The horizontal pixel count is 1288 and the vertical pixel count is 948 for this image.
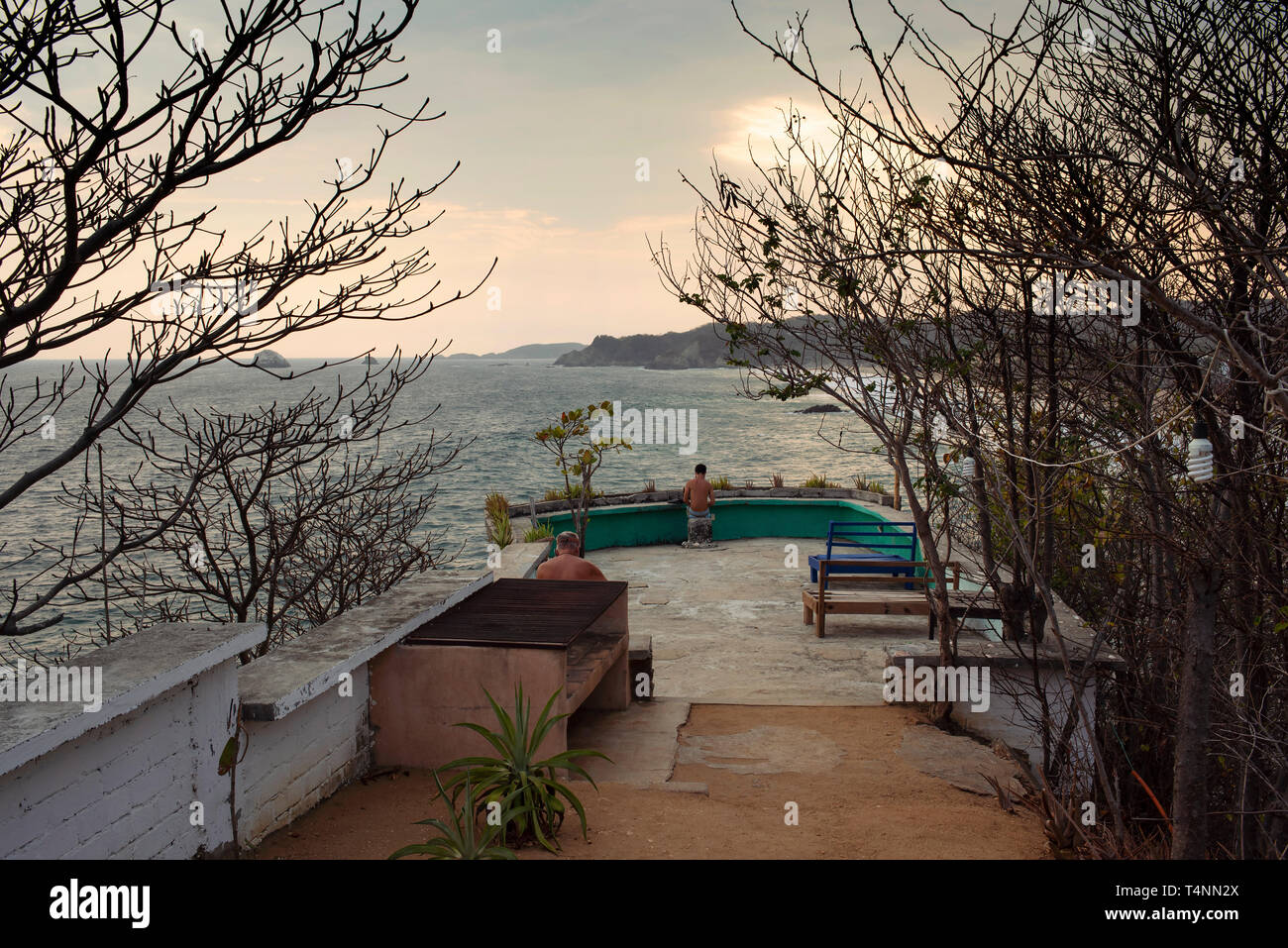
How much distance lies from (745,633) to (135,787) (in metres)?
8.44

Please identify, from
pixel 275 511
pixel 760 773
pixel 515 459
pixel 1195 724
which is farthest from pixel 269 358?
pixel 1195 724

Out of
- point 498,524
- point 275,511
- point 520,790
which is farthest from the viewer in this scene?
point 498,524

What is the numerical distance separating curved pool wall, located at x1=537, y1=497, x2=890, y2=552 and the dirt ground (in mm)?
10646

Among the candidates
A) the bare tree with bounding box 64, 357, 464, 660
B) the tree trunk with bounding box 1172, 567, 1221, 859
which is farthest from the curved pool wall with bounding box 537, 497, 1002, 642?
the tree trunk with bounding box 1172, 567, 1221, 859

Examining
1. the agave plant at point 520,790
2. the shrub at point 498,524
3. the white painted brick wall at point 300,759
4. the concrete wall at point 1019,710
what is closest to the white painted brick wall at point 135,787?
the white painted brick wall at point 300,759

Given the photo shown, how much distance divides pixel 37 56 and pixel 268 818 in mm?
3043

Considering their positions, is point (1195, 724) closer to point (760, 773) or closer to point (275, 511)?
point (760, 773)

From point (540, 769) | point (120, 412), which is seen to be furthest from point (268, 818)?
point (120, 412)

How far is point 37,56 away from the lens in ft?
10.8

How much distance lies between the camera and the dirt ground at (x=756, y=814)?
14.0ft

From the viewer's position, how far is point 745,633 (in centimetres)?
1133

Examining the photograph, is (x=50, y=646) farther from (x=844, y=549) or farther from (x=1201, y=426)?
(x=1201, y=426)

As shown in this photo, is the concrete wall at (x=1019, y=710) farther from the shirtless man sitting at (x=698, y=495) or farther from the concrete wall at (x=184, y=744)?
the shirtless man sitting at (x=698, y=495)
